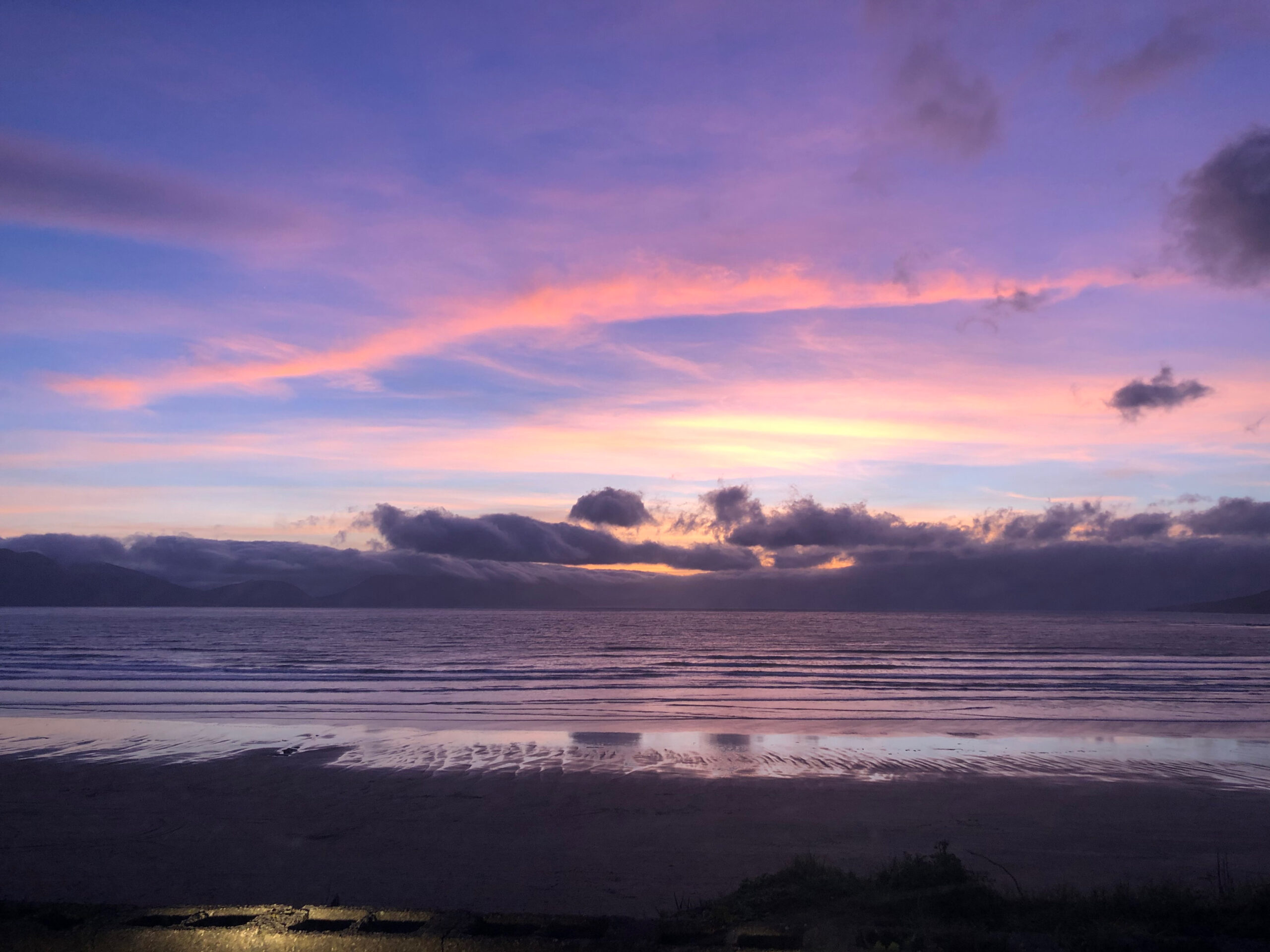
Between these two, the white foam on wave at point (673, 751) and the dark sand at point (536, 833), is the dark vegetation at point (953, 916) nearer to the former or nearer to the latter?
the dark sand at point (536, 833)

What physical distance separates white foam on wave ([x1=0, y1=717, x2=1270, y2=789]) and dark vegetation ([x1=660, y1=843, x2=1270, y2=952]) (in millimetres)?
7963

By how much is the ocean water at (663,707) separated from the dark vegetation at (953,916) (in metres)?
8.21

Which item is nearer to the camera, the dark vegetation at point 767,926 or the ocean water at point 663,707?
the dark vegetation at point 767,926

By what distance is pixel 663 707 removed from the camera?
92.3 feet

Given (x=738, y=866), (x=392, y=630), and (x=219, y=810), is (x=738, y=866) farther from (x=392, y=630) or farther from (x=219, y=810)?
(x=392, y=630)

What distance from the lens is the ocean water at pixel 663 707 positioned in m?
17.8

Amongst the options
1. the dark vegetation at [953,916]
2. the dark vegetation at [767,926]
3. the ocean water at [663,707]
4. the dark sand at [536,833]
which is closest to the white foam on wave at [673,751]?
the ocean water at [663,707]

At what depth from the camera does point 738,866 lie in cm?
963

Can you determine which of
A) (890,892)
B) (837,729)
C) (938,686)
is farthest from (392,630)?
(890,892)

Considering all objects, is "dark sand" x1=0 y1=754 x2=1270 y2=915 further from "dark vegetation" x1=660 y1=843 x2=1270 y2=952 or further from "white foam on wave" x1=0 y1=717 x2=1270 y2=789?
"dark vegetation" x1=660 y1=843 x2=1270 y2=952

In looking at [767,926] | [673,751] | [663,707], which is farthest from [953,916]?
[663,707]

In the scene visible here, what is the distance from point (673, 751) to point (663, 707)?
966 centimetres

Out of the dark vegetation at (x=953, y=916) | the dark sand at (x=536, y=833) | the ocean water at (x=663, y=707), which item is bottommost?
the ocean water at (x=663, y=707)

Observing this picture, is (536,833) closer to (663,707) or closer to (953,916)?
(953,916)
